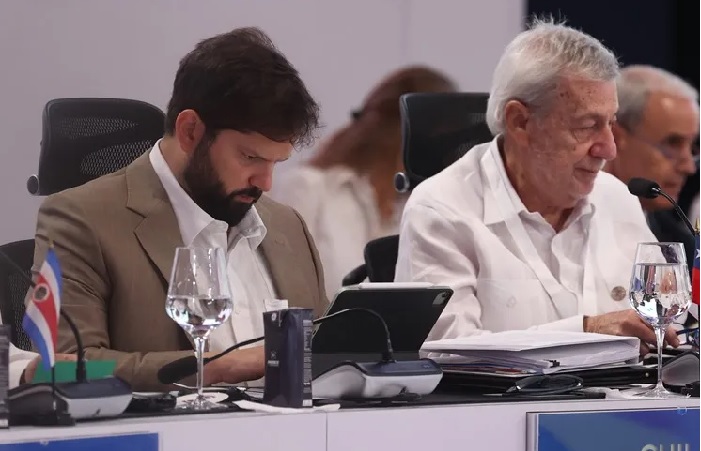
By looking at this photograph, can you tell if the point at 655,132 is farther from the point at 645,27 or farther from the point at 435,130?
the point at 435,130

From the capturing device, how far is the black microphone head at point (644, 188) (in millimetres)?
2309

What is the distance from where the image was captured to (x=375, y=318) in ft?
6.13

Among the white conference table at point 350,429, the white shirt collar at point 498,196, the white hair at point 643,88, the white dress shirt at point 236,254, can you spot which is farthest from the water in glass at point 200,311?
the white hair at point 643,88

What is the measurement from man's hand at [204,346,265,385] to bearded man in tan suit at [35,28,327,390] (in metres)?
0.17

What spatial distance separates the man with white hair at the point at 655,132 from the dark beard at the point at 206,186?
6.49ft

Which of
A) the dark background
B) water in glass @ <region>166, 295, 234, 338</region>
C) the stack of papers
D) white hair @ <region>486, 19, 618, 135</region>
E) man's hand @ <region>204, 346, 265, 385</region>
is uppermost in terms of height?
the dark background

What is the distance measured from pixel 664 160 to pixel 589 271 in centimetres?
141

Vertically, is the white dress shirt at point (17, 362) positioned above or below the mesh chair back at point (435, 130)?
below

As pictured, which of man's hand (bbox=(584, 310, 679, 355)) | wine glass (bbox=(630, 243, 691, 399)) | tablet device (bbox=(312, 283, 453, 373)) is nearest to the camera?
tablet device (bbox=(312, 283, 453, 373))

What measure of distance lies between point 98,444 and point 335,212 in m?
2.42

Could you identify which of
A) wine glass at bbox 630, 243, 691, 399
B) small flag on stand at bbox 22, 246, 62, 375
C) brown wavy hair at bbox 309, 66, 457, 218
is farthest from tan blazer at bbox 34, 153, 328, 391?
brown wavy hair at bbox 309, 66, 457, 218

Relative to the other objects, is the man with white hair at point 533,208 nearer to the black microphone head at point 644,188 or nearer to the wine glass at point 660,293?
the black microphone head at point 644,188

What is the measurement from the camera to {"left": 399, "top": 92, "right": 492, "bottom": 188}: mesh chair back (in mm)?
3137

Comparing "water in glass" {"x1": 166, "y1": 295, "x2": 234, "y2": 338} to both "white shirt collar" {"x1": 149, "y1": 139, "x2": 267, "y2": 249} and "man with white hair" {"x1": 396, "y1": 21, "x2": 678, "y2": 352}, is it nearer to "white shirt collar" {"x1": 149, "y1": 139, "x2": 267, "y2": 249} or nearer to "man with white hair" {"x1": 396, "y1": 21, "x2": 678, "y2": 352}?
"white shirt collar" {"x1": 149, "y1": 139, "x2": 267, "y2": 249}
